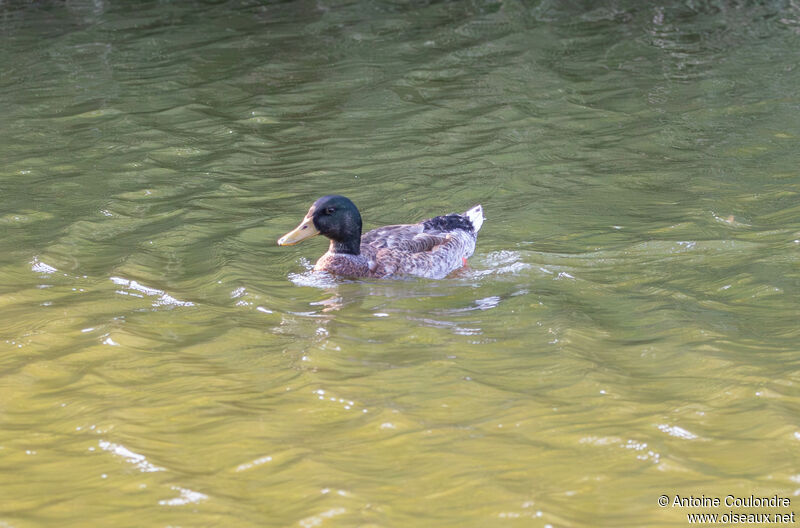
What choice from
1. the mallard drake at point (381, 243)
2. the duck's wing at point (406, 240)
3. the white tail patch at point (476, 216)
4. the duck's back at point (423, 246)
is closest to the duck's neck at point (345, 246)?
the mallard drake at point (381, 243)

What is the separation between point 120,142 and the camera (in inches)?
484

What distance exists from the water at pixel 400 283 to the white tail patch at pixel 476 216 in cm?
23

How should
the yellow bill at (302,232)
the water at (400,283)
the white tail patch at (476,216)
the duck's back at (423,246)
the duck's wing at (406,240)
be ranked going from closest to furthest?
the water at (400,283) → the yellow bill at (302,232) → the duck's back at (423,246) → the duck's wing at (406,240) → the white tail patch at (476,216)

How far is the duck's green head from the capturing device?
8625mm

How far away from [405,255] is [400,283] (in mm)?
400

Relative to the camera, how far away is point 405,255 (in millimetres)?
8961

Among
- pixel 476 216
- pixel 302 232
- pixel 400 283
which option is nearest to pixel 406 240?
pixel 400 283

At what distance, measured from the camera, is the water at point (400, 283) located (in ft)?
16.4

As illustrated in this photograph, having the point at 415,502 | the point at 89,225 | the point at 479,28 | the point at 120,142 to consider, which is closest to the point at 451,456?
the point at 415,502

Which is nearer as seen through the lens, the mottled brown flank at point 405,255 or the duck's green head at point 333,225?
the duck's green head at point 333,225

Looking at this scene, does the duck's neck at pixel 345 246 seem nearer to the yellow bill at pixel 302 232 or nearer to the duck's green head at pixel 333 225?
the duck's green head at pixel 333 225

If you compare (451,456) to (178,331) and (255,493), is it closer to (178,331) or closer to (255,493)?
(255,493)

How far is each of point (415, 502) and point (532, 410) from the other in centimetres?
122

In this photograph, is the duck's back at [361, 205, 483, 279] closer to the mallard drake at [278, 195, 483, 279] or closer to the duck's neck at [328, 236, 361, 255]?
the mallard drake at [278, 195, 483, 279]
